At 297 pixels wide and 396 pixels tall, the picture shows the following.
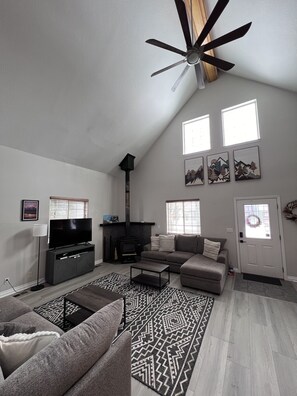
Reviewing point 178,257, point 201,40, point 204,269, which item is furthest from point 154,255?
point 201,40

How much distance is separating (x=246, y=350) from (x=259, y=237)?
283 centimetres

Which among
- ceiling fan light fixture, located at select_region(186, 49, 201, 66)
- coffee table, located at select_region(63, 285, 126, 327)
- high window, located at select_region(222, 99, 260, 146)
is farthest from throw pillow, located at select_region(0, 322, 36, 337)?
high window, located at select_region(222, 99, 260, 146)

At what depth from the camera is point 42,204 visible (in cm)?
390

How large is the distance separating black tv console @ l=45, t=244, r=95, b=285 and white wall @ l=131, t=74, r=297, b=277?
2.28 m

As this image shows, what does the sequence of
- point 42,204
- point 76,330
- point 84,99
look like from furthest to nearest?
point 42,204
point 84,99
point 76,330

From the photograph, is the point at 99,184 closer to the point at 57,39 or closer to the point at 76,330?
the point at 57,39

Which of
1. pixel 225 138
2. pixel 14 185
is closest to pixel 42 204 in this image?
pixel 14 185

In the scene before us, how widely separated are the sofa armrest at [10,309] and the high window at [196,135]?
5.16 meters

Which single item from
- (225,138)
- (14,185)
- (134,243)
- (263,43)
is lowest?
(134,243)

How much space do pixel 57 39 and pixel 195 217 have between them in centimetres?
483

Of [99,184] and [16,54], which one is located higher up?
[16,54]

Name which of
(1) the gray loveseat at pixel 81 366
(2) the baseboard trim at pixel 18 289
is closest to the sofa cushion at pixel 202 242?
(1) the gray loveseat at pixel 81 366

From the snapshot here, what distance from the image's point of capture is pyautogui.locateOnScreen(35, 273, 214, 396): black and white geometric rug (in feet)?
5.40

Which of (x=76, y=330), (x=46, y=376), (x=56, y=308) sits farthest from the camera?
(x=56, y=308)
